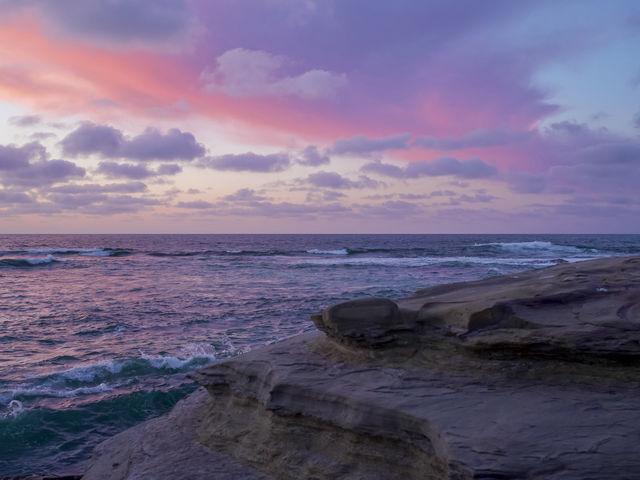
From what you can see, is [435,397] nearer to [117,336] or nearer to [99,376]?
[99,376]

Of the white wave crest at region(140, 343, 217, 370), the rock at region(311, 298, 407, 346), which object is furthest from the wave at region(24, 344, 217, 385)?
the rock at region(311, 298, 407, 346)

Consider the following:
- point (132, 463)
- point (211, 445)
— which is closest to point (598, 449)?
point (211, 445)

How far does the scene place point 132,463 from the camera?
5305 mm

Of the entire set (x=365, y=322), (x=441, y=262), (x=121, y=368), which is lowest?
(x=121, y=368)

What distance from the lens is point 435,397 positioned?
14.1ft

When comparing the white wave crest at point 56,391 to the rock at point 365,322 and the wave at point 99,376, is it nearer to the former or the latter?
the wave at point 99,376

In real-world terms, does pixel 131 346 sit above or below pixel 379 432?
below

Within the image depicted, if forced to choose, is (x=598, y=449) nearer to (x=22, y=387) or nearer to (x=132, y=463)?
(x=132, y=463)

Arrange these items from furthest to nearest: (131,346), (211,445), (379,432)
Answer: (131,346)
(211,445)
(379,432)

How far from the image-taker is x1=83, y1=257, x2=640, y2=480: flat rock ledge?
3.54 m

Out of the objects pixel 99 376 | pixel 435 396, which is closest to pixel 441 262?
pixel 99 376

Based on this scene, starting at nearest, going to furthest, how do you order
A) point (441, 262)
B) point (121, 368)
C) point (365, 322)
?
point (365, 322) < point (121, 368) < point (441, 262)

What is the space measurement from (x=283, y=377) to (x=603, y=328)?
3214 millimetres

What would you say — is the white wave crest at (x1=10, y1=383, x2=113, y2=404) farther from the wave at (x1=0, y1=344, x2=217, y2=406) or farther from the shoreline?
the shoreline
